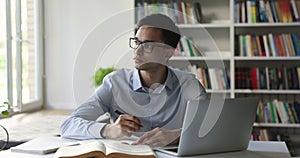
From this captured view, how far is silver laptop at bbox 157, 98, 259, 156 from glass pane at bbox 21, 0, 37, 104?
3379 mm

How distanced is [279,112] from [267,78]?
1.00 feet

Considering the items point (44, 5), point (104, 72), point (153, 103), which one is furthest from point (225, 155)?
point (44, 5)

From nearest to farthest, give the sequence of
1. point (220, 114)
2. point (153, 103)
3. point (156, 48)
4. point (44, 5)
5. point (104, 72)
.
Answer: point (220, 114), point (156, 48), point (153, 103), point (104, 72), point (44, 5)

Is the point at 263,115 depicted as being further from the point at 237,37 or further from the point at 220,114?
the point at 220,114

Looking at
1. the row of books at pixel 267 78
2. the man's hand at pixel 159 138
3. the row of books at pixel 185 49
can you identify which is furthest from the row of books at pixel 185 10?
the man's hand at pixel 159 138

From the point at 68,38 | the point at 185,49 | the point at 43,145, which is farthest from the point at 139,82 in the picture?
the point at 68,38

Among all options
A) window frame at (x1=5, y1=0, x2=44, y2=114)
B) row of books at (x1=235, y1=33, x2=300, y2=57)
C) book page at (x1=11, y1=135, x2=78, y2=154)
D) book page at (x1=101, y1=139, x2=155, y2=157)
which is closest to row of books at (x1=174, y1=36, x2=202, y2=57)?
row of books at (x1=235, y1=33, x2=300, y2=57)

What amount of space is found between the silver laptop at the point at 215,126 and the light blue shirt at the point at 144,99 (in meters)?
0.39

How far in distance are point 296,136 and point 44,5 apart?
267cm

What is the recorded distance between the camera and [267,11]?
420 centimetres

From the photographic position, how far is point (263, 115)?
428 centimetres

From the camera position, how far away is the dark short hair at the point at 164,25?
209 centimetres

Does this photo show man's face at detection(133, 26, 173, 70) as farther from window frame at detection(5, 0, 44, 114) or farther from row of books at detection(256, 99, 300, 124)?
window frame at detection(5, 0, 44, 114)

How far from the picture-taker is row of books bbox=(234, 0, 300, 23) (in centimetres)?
417
